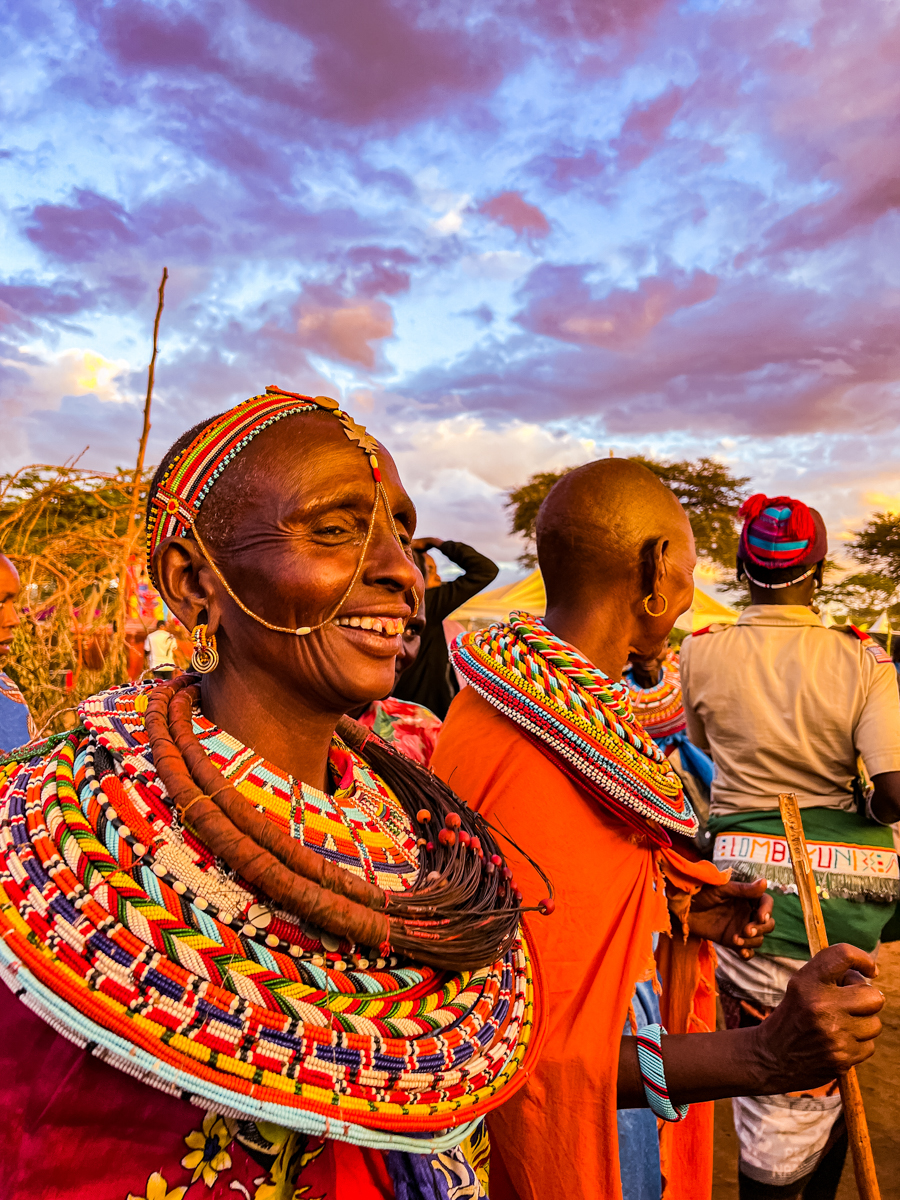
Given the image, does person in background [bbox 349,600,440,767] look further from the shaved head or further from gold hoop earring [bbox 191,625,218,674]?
gold hoop earring [bbox 191,625,218,674]

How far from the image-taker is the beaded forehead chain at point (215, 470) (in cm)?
136

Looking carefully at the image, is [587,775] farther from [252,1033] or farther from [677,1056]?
[252,1033]

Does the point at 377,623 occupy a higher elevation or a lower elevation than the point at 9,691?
higher

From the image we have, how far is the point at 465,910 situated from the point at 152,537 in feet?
2.75

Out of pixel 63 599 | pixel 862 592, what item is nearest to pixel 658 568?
pixel 63 599

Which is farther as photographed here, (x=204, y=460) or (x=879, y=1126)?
(x=879, y=1126)

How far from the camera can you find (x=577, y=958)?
1.89m

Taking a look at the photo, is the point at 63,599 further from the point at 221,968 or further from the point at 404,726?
the point at 221,968

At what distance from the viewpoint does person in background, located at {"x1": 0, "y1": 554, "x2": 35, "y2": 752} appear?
3.68 metres

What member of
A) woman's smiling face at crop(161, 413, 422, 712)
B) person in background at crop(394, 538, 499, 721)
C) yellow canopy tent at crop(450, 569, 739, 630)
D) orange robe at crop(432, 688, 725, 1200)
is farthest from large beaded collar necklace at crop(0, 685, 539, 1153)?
yellow canopy tent at crop(450, 569, 739, 630)

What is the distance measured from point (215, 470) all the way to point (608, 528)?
4.15 ft

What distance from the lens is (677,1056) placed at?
170 cm

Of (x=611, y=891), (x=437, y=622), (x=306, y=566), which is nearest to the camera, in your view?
(x=306, y=566)

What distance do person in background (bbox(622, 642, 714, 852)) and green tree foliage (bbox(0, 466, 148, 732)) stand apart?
3.31 m
